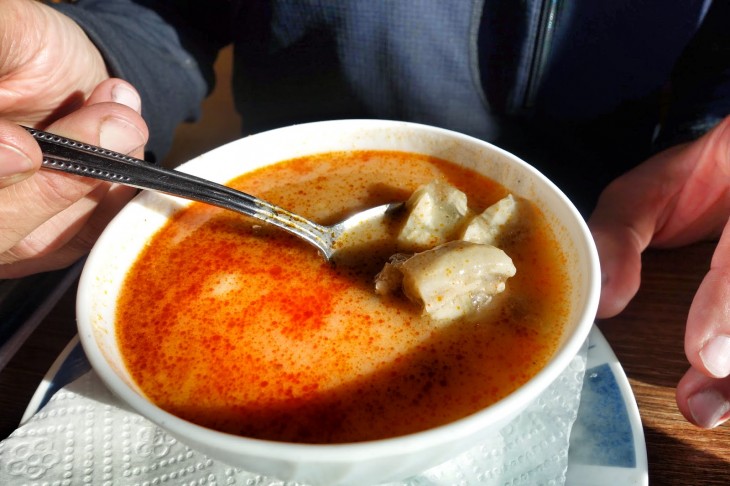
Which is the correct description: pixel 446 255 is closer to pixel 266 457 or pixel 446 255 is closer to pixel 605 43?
pixel 266 457

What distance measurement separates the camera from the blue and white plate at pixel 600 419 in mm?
1007

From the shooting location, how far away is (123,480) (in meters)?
0.99

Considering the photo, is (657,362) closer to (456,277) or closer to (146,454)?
(456,277)

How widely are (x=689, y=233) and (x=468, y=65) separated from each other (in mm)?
851

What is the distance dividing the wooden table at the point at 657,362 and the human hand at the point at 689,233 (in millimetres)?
48

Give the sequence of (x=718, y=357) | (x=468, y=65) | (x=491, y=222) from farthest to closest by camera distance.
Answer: (x=468, y=65), (x=491, y=222), (x=718, y=357)

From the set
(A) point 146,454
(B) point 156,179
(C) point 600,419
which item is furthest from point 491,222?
(A) point 146,454

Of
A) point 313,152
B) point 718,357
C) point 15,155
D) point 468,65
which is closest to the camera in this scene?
point 15,155

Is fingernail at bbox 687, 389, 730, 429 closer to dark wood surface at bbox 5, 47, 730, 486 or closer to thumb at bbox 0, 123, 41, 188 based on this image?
dark wood surface at bbox 5, 47, 730, 486

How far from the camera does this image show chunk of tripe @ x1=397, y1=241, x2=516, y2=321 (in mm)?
1016

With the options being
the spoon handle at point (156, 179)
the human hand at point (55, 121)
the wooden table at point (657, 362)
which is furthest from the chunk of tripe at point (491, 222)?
the human hand at point (55, 121)

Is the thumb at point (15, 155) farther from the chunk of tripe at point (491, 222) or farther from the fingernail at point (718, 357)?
the fingernail at point (718, 357)

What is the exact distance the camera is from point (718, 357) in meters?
1.06

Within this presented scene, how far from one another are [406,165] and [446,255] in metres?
0.44
